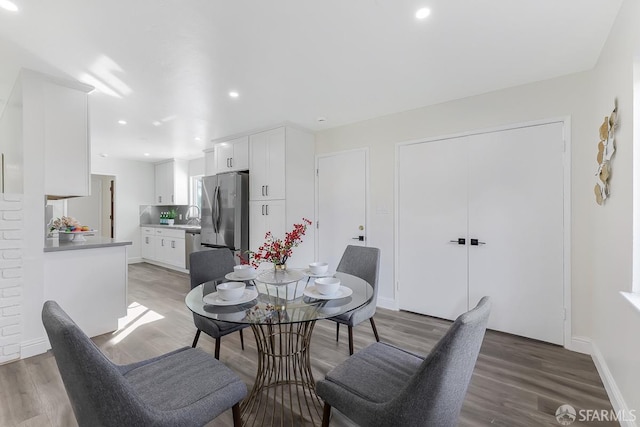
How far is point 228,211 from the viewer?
14.2 ft

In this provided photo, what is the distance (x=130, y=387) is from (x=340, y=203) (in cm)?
319

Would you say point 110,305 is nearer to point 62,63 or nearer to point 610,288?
point 62,63

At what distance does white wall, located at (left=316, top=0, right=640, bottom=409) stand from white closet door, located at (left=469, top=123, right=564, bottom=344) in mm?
122

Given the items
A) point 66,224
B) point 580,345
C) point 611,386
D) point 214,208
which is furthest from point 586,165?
point 66,224

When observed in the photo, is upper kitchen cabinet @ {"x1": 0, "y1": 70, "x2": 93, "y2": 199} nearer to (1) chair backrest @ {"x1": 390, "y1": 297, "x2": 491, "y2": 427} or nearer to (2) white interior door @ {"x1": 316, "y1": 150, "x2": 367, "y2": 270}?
(2) white interior door @ {"x1": 316, "y1": 150, "x2": 367, "y2": 270}

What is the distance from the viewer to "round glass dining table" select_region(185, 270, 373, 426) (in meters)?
1.46

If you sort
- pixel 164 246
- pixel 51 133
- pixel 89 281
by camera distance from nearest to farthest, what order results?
pixel 51 133 → pixel 89 281 → pixel 164 246

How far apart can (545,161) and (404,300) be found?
2.04 meters

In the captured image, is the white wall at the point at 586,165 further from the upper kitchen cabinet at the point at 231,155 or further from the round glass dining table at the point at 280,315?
the round glass dining table at the point at 280,315

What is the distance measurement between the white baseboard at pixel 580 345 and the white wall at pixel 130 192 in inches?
302

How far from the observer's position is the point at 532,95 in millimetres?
2658

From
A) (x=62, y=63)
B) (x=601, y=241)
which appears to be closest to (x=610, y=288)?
(x=601, y=241)

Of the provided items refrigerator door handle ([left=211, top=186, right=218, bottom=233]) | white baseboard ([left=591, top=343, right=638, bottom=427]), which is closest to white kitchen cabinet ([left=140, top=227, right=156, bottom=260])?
refrigerator door handle ([left=211, top=186, right=218, bottom=233])

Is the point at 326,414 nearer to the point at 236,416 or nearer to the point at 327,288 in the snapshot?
the point at 236,416
